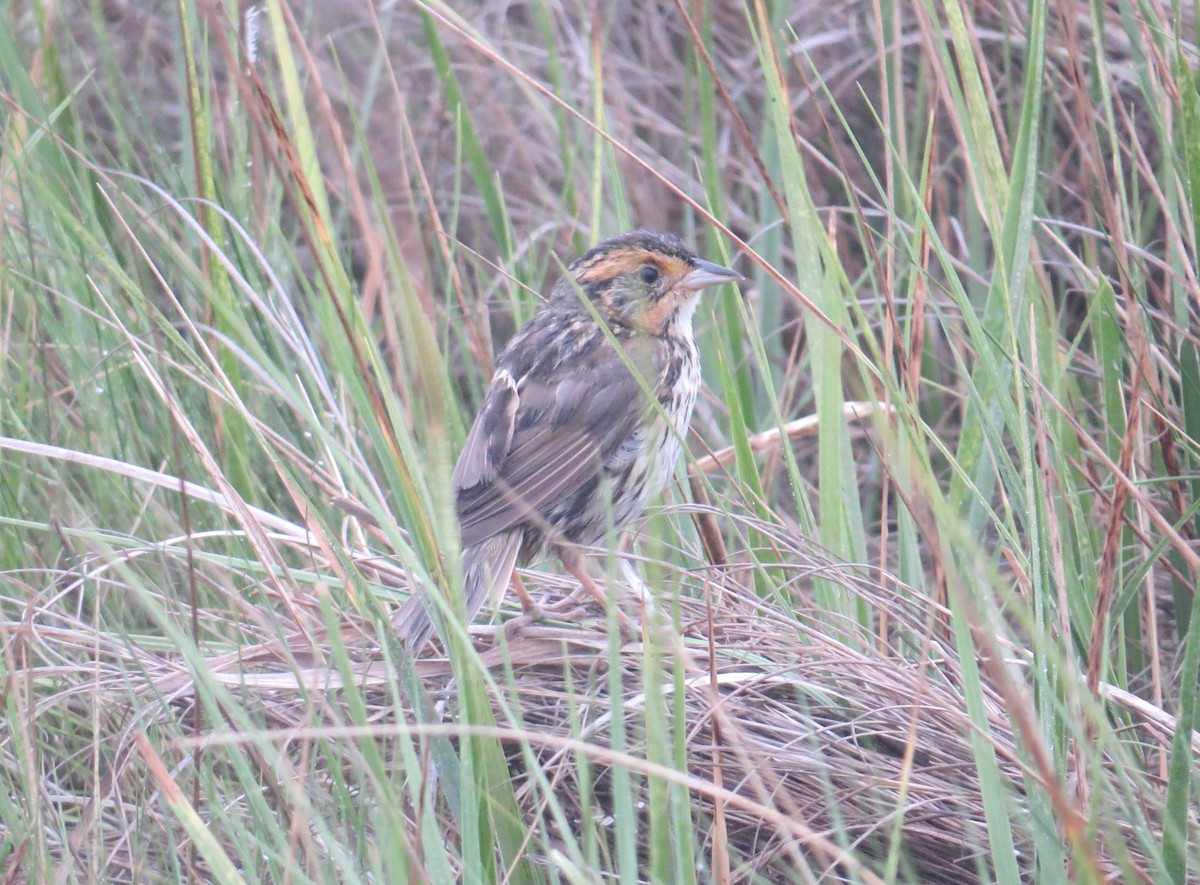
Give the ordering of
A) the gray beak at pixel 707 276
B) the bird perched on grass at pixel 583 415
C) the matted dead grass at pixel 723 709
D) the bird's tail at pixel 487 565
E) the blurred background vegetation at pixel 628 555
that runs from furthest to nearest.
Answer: the gray beak at pixel 707 276 → the bird perched on grass at pixel 583 415 → the bird's tail at pixel 487 565 → the matted dead grass at pixel 723 709 → the blurred background vegetation at pixel 628 555

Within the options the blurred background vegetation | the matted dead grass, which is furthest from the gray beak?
the matted dead grass

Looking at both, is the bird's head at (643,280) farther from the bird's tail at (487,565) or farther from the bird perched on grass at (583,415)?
the bird's tail at (487,565)

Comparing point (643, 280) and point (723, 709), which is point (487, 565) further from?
point (643, 280)

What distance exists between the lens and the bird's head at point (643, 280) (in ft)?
12.0

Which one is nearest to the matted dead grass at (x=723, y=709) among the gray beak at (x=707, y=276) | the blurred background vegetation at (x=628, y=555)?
the blurred background vegetation at (x=628, y=555)

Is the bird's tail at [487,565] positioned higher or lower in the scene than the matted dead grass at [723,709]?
higher

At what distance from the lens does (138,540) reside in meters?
2.98

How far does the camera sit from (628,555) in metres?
2.58

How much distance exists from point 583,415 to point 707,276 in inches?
21.6

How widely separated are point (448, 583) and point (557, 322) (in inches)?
62.1

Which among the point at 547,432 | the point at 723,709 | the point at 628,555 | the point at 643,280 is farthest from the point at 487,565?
the point at 643,280

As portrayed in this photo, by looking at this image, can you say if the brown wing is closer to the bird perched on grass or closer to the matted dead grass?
the bird perched on grass

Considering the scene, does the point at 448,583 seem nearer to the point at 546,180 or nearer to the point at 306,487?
the point at 306,487

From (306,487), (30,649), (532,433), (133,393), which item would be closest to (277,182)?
(133,393)
